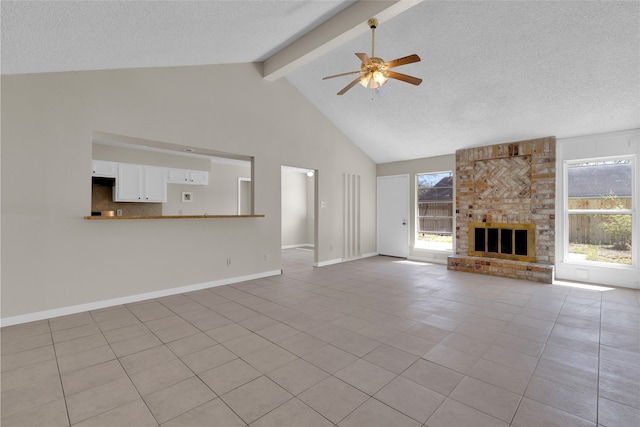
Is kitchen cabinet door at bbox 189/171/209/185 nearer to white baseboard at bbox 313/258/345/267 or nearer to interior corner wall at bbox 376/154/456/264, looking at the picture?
white baseboard at bbox 313/258/345/267

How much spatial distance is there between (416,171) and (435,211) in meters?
1.08

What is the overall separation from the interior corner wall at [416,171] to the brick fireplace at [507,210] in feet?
1.20

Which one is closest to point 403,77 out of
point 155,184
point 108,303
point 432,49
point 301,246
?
point 432,49

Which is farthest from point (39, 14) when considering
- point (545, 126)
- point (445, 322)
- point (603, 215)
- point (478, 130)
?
point (603, 215)

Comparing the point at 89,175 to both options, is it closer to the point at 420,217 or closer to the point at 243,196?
the point at 243,196

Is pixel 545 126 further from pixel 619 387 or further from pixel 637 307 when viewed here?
pixel 619 387

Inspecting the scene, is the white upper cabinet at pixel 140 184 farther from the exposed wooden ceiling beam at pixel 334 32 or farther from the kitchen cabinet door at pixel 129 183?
the exposed wooden ceiling beam at pixel 334 32

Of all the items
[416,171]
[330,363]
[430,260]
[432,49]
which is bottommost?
[330,363]

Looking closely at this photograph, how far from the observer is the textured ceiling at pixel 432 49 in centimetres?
252

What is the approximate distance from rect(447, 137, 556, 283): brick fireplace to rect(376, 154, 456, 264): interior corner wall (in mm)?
367

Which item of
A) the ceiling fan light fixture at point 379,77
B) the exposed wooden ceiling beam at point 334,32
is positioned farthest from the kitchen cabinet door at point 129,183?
the ceiling fan light fixture at point 379,77

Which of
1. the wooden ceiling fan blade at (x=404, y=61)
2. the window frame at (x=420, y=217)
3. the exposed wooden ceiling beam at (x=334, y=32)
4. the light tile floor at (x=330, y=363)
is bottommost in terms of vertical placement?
the light tile floor at (x=330, y=363)

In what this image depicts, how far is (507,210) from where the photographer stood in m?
5.89

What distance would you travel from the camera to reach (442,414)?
181 cm
